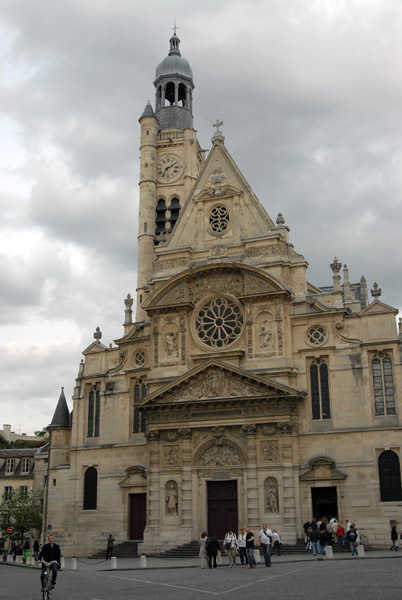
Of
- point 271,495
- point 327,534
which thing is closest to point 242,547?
point 327,534

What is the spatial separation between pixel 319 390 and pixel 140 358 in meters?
10.6

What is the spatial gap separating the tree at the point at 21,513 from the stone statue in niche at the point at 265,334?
72.3 feet

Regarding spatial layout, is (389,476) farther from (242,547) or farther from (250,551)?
(250,551)

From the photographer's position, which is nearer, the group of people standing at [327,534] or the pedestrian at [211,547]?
the pedestrian at [211,547]

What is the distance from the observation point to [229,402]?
34719 millimetres

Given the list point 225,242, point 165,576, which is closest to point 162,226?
point 225,242

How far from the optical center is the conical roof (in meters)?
41.7

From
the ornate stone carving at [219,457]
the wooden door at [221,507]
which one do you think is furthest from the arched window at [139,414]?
the wooden door at [221,507]

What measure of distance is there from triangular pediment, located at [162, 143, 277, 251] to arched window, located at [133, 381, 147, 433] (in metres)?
8.01

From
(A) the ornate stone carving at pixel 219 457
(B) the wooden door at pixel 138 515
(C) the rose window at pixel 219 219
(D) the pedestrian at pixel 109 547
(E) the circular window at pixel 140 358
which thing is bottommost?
(D) the pedestrian at pixel 109 547

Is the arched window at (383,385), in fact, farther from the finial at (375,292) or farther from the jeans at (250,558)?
the jeans at (250,558)

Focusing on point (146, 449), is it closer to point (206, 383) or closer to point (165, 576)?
point (206, 383)

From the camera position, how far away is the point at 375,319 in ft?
114

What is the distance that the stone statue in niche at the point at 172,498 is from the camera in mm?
34812
